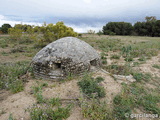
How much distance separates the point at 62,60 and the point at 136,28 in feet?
116

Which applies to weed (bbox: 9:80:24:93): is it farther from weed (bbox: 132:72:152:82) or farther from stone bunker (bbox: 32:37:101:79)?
weed (bbox: 132:72:152:82)

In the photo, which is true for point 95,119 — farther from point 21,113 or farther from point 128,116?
point 21,113

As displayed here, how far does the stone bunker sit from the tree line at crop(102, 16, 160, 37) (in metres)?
27.8

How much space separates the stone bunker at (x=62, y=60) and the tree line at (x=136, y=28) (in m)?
27.8

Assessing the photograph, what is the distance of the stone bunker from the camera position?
493 cm

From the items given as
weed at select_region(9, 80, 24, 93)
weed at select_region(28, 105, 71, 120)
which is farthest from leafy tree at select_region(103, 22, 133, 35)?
weed at select_region(28, 105, 71, 120)

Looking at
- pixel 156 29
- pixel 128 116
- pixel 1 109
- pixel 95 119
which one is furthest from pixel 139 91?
pixel 156 29

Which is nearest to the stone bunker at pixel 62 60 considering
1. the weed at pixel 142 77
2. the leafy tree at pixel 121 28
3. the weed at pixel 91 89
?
the weed at pixel 91 89

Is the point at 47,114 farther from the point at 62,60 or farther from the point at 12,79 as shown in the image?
the point at 12,79

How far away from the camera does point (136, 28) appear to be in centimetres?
3406

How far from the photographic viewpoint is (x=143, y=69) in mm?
6152

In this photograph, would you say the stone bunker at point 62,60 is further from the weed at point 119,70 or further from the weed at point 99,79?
the weed at point 119,70

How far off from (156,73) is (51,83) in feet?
17.2

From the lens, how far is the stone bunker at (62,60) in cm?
493
